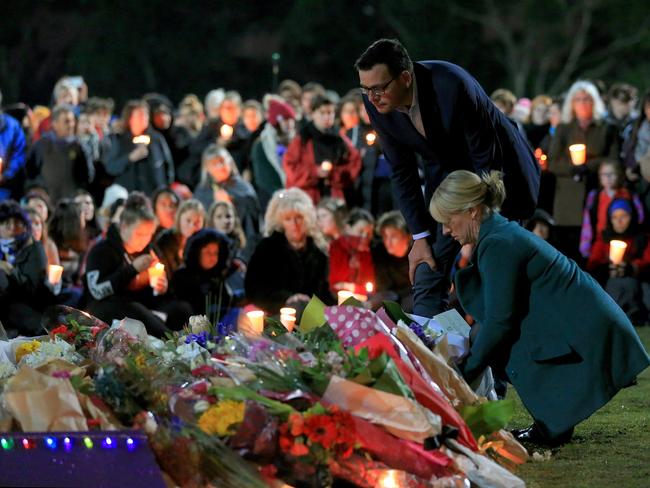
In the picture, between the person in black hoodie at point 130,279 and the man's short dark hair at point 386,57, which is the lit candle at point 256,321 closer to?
the man's short dark hair at point 386,57

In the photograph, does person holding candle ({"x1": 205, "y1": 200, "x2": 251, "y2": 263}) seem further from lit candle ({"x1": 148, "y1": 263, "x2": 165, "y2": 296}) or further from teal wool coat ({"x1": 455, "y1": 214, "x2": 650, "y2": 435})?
teal wool coat ({"x1": 455, "y1": 214, "x2": 650, "y2": 435})

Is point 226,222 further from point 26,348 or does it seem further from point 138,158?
point 26,348

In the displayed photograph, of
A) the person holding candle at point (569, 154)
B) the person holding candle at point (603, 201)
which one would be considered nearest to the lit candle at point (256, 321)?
the person holding candle at point (603, 201)

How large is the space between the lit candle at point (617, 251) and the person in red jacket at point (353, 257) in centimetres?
204

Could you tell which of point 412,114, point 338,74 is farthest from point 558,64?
point 412,114

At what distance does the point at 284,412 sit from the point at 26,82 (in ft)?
91.8

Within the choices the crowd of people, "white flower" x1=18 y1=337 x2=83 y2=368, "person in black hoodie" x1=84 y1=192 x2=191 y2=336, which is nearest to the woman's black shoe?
"white flower" x1=18 y1=337 x2=83 y2=368

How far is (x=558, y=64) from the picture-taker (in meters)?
35.3

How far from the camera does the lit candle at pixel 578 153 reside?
40.7 ft

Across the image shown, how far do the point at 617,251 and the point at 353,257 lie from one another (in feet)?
7.35

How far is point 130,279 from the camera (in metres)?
10.2

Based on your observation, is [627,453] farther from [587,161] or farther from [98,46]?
[98,46]

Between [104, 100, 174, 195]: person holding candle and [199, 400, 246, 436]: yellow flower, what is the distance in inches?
349

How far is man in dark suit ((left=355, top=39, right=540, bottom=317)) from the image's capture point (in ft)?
21.7
